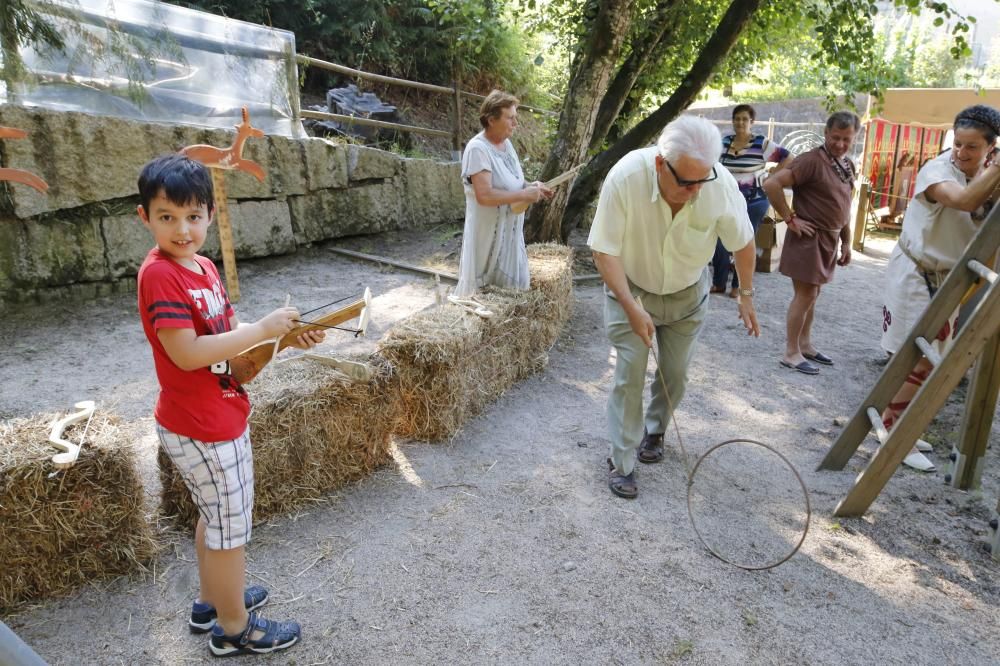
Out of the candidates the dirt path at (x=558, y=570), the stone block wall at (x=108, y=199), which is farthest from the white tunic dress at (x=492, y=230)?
the stone block wall at (x=108, y=199)

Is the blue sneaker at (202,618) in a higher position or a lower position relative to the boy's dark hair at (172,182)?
lower

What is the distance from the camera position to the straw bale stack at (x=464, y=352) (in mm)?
3377

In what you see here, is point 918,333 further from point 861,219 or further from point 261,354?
point 861,219

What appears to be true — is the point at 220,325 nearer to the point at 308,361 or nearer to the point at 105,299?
the point at 308,361

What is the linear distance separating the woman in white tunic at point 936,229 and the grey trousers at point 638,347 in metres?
1.17

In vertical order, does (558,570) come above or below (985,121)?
below

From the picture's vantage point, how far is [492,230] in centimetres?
434

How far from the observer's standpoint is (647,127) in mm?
7496

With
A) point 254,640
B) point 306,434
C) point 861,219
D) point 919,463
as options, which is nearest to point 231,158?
point 306,434

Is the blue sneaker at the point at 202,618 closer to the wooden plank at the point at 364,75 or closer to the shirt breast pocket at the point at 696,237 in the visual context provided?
the shirt breast pocket at the point at 696,237

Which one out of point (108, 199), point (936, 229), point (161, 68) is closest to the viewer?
point (936, 229)

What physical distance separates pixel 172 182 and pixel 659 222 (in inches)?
76.0

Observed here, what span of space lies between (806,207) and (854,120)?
63 cm

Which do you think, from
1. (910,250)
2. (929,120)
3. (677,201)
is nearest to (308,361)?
(677,201)
